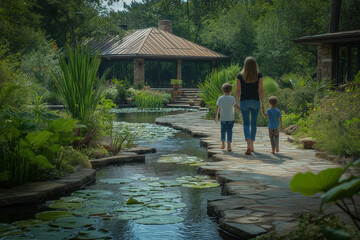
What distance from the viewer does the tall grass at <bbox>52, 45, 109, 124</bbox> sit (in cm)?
732

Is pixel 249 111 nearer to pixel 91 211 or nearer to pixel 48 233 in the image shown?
pixel 91 211

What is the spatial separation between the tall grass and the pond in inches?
49.2

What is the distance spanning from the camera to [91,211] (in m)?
4.48

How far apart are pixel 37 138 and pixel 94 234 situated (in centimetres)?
183

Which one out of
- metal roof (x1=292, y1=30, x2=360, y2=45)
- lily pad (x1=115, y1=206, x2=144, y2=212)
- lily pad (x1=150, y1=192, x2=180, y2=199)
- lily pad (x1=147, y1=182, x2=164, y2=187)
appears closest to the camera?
lily pad (x1=115, y1=206, x2=144, y2=212)

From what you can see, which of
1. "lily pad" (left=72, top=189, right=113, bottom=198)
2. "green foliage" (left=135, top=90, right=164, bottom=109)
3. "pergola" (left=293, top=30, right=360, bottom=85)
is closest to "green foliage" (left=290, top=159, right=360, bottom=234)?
"lily pad" (left=72, top=189, right=113, bottom=198)

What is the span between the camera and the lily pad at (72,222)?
399 cm

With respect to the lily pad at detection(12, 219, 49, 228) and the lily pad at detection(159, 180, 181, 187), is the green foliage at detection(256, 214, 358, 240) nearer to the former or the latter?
the lily pad at detection(12, 219, 49, 228)

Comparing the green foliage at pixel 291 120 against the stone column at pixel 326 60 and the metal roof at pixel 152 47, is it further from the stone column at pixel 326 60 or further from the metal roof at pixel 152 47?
the metal roof at pixel 152 47

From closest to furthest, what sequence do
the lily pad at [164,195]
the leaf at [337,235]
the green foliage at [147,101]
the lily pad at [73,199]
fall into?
the leaf at [337,235] < the lily pad at [73,199] < the lily pad at [164,195] < the green foliage at [147,101]

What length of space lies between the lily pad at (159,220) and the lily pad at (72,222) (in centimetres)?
47

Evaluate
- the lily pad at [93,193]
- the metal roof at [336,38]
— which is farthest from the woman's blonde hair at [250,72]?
the metal roof at [336,38]

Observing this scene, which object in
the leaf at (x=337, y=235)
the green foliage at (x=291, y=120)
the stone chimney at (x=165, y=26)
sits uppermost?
the stone chimney at (x=165, y=26)

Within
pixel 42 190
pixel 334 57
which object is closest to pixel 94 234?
pixel 42 190
